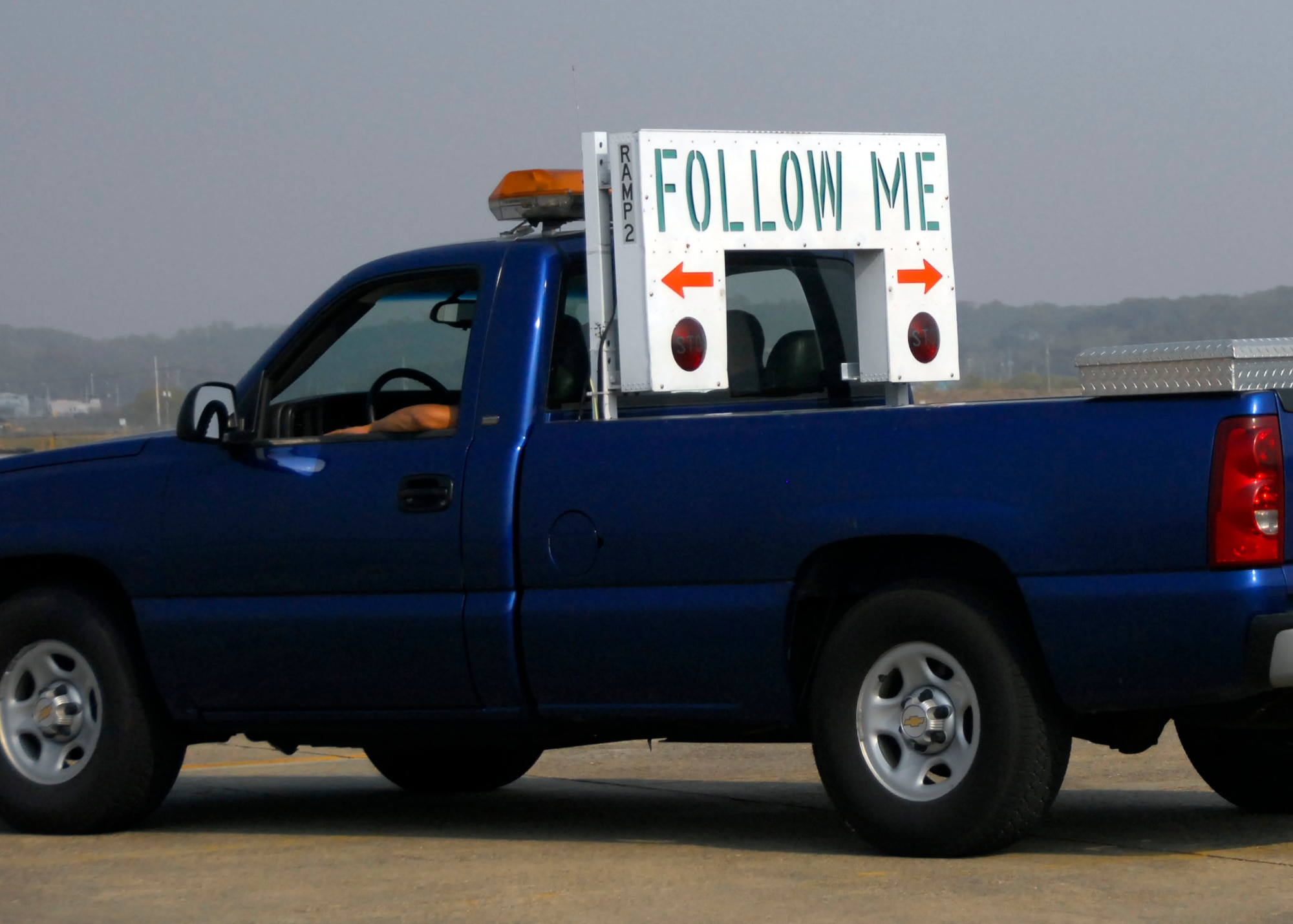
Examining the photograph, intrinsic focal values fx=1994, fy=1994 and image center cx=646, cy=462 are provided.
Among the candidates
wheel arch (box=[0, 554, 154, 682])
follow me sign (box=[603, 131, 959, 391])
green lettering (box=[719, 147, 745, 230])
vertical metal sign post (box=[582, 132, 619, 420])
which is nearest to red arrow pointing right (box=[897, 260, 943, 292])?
follow me sign (box=[603, 131, 959, 391])

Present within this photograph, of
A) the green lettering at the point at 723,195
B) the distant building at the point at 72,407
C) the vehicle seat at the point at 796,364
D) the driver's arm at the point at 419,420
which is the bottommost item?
the driver's arm at the point at 419,420

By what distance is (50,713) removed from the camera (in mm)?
7152

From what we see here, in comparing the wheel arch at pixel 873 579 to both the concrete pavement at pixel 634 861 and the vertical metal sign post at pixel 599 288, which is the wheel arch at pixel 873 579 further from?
the vertical metal sign post at pixel 599 288

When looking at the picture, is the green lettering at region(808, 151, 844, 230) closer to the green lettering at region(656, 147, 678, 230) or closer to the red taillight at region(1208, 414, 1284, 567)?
the green lettering at region(656, 147, 678, 230)

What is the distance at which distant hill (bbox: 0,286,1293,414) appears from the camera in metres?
13.9

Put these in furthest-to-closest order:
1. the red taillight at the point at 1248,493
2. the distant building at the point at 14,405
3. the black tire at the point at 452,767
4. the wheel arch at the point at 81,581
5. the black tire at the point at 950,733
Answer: the distant building at the point at 14,405
the black tire at the point at 452,767
the wheel arch at the point at 81,581
the black tire at the point at 950,733
the red taillight at the point at 1248,493

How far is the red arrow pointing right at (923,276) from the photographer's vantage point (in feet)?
23.6

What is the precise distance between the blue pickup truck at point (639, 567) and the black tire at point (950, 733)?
11 mm

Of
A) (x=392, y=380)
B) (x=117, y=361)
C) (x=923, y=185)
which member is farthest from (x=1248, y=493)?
(x=117, y=361)

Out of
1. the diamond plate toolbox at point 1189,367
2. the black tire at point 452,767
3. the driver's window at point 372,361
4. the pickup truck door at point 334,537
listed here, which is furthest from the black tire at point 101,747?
the diamond plate toolbox at point 1189,367

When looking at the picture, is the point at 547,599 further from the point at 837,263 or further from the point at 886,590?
the point at 837,263

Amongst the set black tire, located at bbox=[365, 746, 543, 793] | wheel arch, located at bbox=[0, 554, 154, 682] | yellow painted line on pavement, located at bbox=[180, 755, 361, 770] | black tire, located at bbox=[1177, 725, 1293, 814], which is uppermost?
wheel arch, located at bbox=[0, 554, 154, 682]

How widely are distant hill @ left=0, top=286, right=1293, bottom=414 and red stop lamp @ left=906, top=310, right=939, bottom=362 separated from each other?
197 mm

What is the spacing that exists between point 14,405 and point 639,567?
14443mm
